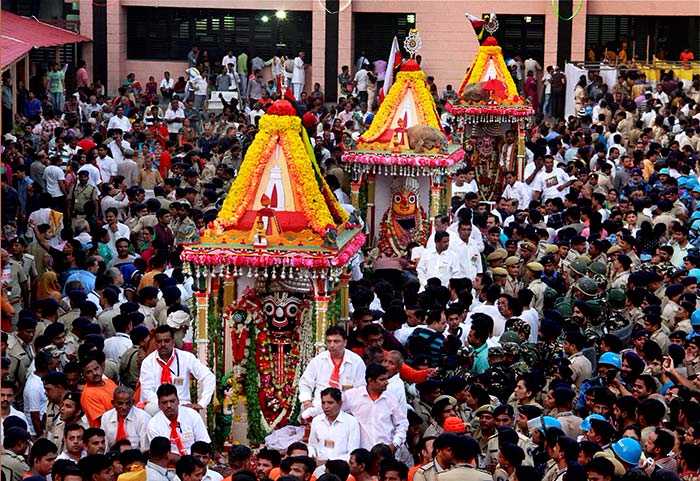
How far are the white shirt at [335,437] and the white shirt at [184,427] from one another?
0.83 m

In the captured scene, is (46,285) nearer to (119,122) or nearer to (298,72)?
(119,122)

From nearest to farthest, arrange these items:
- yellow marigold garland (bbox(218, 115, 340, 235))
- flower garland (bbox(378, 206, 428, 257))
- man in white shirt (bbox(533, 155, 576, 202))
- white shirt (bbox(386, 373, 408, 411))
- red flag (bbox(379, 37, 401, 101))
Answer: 1. white shirt (bbox(386, 373, 408, 411))
2. yellow marigold garland (bbox(218, 115, 340, 235))
3. flower garland (bbox(378, 206, 428, 257))
4. red flag (bbox(379, 37, 401, 101))
5. man in white shirt (bbox(533, 155, 576, 202))

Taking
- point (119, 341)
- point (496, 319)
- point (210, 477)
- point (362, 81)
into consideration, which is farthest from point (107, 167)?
point (362, 81)

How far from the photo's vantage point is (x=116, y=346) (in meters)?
12.2

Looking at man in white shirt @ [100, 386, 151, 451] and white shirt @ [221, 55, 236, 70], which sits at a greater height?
white shirt @ [221, 55, 236, 70]

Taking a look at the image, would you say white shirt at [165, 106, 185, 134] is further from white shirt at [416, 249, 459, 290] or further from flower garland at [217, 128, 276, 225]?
flower garland at [217, 128, 276, 225]

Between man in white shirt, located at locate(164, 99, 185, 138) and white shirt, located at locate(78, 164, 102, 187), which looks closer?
white shirt, located at locate(78, 164, 102, 187)

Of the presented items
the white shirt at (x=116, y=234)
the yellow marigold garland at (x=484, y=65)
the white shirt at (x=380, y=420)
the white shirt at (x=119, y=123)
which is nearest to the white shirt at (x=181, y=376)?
the white shirt at (x=380, y=420)

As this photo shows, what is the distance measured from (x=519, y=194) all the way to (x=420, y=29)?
56.7 ft

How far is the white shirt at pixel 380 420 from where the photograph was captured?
34.5ft

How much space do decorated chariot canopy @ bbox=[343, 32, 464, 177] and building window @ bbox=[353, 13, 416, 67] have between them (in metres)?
18.6

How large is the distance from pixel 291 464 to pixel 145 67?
97.9ft

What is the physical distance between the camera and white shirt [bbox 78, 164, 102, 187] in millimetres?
20031

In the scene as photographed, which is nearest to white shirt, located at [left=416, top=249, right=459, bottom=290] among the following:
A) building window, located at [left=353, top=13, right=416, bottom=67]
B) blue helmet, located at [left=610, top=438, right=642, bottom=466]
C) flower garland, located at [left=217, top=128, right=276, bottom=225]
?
flower garland, located at [left=217, top=128, right=276, bottom=225]
